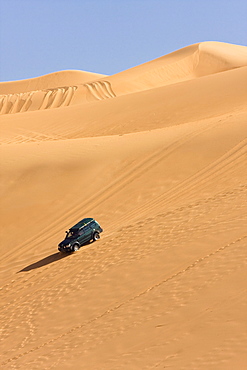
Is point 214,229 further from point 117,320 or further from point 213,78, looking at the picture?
point 213,78

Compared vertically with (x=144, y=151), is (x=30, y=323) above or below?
below

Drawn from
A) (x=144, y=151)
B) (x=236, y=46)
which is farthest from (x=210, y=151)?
(x=236, y=46)

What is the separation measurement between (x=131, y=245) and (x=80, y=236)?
1.79m

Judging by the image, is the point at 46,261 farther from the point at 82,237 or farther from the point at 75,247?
the point at 82,237

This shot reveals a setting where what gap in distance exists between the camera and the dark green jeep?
44.8 feet

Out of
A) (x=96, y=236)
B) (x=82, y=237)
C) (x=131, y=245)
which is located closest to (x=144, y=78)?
(x=96, y=236)

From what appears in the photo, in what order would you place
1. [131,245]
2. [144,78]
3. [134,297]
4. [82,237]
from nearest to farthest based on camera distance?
[134,297] < [131,245] < [82,237] < [144,78]

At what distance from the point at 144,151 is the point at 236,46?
199 ft

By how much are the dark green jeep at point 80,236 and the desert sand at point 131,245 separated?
207 mm

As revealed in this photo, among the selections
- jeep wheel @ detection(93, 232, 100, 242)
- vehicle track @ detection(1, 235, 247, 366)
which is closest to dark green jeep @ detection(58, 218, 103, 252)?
jeep wheel @ detection(93, 232, 100, 242)

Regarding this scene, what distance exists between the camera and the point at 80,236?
1377cm

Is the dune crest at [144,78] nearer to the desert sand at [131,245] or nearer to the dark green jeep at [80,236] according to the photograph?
the desert sand at [131,245]

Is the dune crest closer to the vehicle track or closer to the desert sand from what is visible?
the desert sand

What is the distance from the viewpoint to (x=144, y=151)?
64.5 feet
